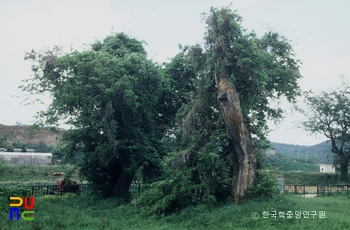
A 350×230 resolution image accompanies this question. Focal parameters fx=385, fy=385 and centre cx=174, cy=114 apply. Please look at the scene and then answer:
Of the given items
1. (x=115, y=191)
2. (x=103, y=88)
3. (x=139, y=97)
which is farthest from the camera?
(x=115, y=191)

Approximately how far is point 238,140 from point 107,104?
21.1 ft

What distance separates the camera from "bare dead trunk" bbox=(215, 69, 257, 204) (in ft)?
46.1

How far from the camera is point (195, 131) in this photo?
15.6 m

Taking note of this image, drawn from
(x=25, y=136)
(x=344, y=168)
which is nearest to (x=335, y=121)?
(x=344, y=168)

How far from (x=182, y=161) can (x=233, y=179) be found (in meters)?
→ 2.07

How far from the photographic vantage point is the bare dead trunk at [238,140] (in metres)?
14.1

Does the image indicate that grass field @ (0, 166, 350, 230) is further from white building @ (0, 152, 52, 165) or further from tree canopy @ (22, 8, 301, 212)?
white building @ (0, 152, 52, 165)

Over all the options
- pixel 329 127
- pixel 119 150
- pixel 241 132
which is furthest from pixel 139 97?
pixel 329 127

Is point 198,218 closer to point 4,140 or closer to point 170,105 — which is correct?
point 170,105

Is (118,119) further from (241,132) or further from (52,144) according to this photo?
(52,144)

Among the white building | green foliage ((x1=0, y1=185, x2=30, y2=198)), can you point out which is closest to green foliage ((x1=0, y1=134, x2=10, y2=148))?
the white building

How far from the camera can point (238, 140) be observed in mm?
14336

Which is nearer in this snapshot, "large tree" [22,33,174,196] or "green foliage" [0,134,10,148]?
"large tree" [22,33,174,196]

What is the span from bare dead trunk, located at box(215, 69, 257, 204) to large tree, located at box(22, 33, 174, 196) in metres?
4.80
